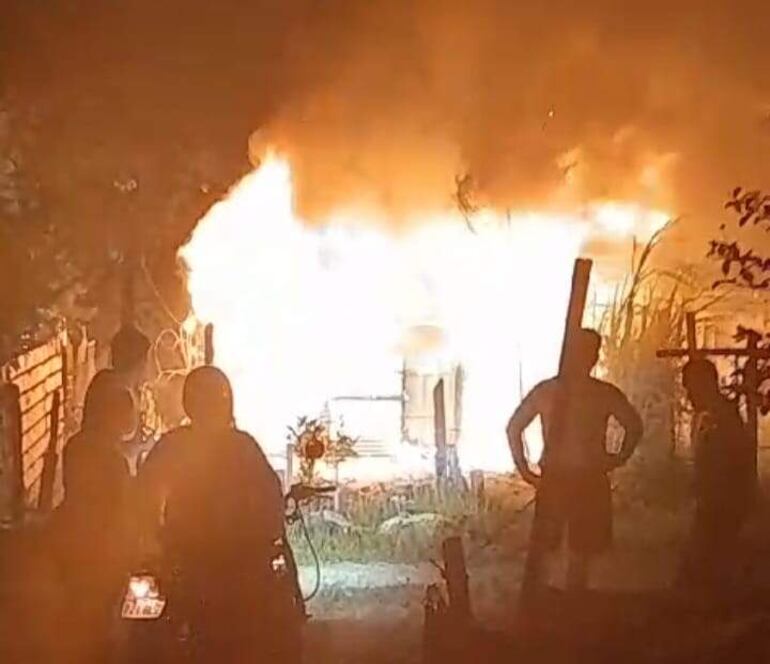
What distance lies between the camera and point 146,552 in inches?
132

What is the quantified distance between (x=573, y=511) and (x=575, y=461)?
0.41ft

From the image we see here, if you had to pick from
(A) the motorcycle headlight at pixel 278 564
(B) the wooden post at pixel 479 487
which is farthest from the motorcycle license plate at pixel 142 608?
(B) the wooden post at pixel 479 487

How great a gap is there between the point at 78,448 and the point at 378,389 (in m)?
0.77

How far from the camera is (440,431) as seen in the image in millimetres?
3670

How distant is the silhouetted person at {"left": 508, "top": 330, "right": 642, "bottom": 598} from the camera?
3504 mm

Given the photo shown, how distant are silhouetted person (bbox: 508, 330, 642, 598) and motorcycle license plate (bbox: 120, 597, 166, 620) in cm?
88

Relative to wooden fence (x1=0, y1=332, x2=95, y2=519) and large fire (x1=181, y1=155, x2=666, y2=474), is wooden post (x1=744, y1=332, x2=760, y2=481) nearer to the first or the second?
large fire (x1=181, y1=155, x2=666, y2=474)

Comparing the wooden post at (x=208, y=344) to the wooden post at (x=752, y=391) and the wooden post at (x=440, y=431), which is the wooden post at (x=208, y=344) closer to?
the wooden post at (x=440, y=431)

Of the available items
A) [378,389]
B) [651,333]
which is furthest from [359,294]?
[651,333]

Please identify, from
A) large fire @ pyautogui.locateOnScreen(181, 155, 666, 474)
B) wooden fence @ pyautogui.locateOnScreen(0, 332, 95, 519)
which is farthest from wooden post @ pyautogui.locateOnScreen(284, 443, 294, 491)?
wooden fence @ pyautogui.locateOnScreen(0, 332, 95, 519)

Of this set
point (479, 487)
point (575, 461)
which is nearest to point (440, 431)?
point (479, 487)

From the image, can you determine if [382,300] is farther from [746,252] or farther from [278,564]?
[746,252]

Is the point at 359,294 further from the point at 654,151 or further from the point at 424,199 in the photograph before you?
the point at 654,151

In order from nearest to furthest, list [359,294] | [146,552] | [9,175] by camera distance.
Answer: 1. [146,552]
2. [9,175]
3. [359,294]
